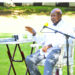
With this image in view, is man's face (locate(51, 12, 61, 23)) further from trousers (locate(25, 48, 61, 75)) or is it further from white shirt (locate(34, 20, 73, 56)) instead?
trousers (locate(25, 48, 61, 75))

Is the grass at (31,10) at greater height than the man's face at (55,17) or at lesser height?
lesser

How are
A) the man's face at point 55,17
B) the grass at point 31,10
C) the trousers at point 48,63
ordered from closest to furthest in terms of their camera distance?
the trousers at point 48,63
the man's face at point 55,17
the grass at point 31,10

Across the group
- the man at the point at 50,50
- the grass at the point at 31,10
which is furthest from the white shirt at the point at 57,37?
the grass at the point at 31,10

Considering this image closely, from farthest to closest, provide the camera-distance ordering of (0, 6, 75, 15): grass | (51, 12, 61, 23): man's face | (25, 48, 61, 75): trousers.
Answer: (0, 6, 75, 15): grass
(51, 12, 61, 23): man's face
(25, 48, 61, 75): trousers

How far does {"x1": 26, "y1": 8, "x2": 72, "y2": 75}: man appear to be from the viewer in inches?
128

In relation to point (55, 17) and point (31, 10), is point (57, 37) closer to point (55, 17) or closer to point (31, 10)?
point (55, 17)

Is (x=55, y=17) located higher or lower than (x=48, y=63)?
higher

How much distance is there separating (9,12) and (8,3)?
A: 59 centimetres

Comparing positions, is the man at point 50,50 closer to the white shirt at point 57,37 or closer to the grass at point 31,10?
the white shirt at point 57,37

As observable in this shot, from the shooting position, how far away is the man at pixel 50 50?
10.7 ft

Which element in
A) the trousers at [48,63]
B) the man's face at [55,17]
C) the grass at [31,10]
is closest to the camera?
the trousers at [48,63]

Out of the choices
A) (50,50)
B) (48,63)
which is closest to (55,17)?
(50,50)

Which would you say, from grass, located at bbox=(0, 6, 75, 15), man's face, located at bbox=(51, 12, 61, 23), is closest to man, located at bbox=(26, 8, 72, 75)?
man's face, located at bbox=(51, 12, 61, 23)

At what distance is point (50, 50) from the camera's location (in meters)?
3.31
